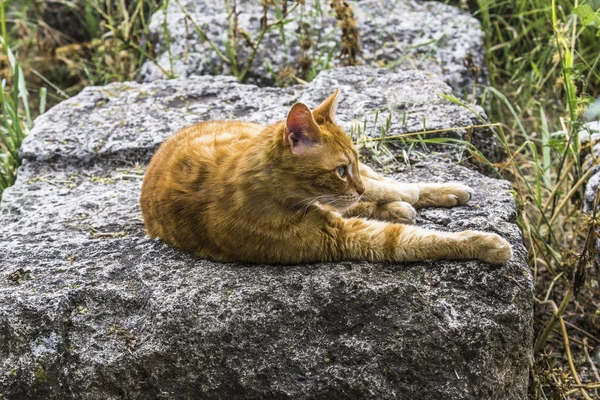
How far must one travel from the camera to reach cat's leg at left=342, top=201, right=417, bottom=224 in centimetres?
281

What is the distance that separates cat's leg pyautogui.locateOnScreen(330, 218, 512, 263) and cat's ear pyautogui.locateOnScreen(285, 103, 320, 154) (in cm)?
32

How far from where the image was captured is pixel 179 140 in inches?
122

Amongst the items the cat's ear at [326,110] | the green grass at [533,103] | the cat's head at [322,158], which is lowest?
the green grass at [533,103]

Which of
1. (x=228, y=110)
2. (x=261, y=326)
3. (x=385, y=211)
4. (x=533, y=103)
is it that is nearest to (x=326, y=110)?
(x=385, y=211)

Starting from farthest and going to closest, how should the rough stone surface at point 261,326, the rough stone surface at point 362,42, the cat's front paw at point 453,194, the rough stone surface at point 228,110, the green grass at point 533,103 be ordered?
the rough stone surface at point 362,42 < the rough stone surface at point 228,110 < the green grass at point 533,103 < the cat's front paw at point 453,194 < the rough stone surface at point 261,326

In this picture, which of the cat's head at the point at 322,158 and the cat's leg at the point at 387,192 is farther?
the cat's leg at the point at 387,192

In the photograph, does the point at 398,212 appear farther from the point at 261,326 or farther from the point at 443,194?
the point at 261,326

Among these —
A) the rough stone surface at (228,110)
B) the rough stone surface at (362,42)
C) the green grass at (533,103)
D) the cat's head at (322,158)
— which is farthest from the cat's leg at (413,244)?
the rough stone surface at (362,42)

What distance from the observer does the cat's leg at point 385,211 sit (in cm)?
281

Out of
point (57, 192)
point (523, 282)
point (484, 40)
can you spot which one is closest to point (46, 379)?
point (57, 192)

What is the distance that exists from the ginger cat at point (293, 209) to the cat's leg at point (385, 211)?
9 centimetres

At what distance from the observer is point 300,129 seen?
246 centimetres

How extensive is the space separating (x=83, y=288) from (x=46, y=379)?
0.31 meters

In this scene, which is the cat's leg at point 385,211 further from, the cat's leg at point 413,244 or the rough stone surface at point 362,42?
the rough stone surface at point 362,42
